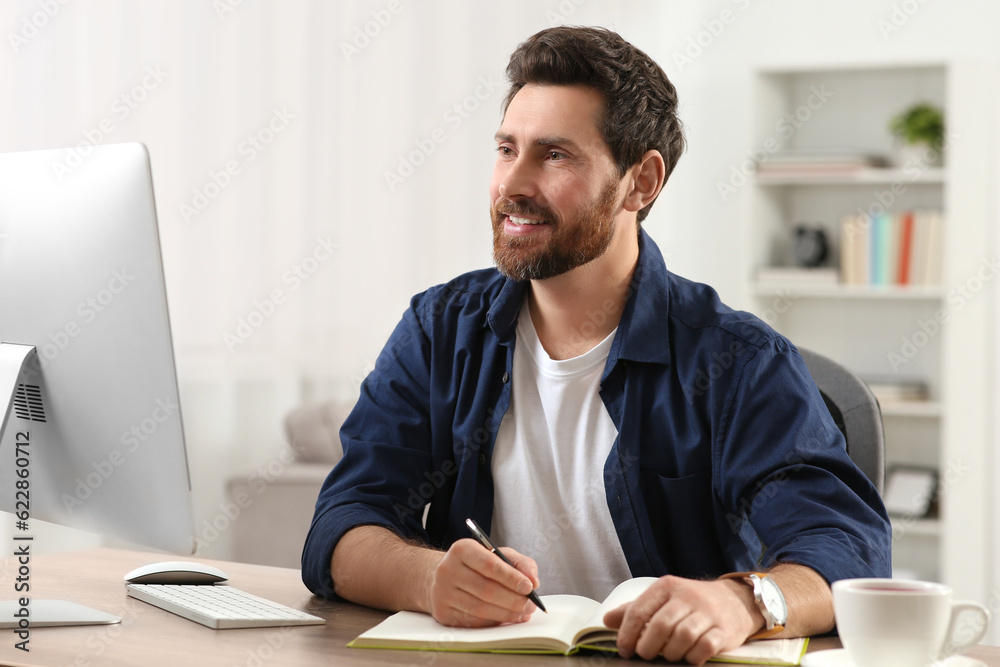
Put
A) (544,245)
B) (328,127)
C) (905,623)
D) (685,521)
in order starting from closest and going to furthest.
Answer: (905,623), (685,521), (544,245), (328,127)

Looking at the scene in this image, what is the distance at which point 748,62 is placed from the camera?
13.3 ft

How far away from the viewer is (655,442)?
4.57 ft

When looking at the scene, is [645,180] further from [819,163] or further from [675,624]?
[819,163]

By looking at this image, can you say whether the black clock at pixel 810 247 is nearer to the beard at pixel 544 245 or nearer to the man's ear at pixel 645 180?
the man's ear at pixel 645 180

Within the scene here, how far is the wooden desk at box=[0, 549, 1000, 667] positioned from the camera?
953mm

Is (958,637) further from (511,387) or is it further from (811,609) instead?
(511,387)

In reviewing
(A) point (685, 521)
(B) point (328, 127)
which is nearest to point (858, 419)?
(A) point (685, 521)

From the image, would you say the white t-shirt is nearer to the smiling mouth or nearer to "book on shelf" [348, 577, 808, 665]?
the smiling mouth

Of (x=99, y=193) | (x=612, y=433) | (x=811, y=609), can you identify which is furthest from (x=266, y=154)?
(x=811, y=609)

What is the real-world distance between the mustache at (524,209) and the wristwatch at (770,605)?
0.64 metres

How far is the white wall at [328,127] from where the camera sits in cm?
259

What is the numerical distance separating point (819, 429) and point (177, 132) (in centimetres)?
197

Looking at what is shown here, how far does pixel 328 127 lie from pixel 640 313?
1.99 meters

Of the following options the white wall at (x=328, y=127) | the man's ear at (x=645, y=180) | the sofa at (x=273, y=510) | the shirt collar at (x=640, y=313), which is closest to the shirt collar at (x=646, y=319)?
the shirt collar at (x=640, y=313)
